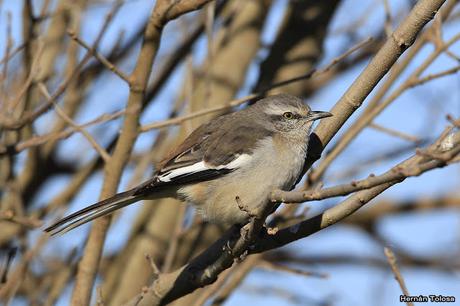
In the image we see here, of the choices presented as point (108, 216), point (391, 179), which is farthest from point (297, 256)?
point (391, 179)

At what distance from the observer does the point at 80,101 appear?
7613 millimetres

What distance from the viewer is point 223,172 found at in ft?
17.4

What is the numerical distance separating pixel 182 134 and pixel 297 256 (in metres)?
3.07

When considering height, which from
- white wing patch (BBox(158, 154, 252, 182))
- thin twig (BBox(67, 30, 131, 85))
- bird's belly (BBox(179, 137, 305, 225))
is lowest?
bird's belly (BBox(179, 137, 305, 225))

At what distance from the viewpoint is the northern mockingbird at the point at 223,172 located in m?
5.10

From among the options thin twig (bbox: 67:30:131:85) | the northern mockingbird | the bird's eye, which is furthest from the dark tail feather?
the bird's eye

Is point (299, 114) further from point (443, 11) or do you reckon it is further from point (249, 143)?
point (443, 11)

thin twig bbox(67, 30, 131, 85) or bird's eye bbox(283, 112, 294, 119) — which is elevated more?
thin twig bbox(67, 30, 131, 85)

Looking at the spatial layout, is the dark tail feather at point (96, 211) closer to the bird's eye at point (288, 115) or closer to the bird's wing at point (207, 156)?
the bird's wing at point (207, 156)

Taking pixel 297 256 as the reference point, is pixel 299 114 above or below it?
below

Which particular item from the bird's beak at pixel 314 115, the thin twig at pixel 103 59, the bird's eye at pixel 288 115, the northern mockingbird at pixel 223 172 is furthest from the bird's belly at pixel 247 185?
the thin twig at pixel 103 59

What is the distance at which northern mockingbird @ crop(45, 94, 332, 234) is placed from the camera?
5.10 meters

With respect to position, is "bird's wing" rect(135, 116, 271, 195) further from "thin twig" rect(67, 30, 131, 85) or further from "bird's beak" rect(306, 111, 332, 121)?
"thin twig" rect(67, 30, 131, 85)

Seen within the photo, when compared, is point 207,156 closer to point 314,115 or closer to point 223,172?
point 223,172
